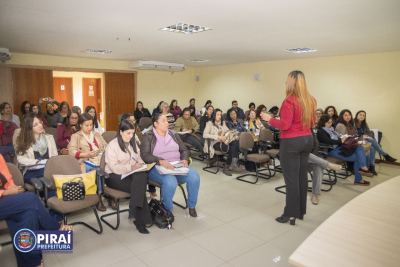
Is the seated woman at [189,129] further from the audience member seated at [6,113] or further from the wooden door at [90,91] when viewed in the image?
the wooden door at [90,91]

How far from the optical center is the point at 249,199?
4340 mm

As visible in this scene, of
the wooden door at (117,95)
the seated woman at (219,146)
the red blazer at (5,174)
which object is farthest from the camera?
the wooden door at (117,95)

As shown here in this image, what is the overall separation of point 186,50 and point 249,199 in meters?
4.28

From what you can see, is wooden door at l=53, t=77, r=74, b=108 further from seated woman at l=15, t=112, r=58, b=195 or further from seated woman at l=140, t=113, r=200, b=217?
seated woman at l=140, t=113, r=200, b=217

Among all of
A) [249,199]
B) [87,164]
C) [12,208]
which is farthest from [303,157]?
[12,208]

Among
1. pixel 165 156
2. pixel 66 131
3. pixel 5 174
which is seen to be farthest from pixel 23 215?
pixel 66 131

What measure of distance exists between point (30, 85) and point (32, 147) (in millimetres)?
5829

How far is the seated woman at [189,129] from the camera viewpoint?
256 inches

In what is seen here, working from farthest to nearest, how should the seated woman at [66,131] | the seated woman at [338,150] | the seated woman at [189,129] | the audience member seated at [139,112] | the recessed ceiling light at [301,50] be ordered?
the audience member seated at [139,112], the recessed ceiling light at [301,50], the seated woman at [189,129], the seated woman at [338,150], the seated woman at [66,131]

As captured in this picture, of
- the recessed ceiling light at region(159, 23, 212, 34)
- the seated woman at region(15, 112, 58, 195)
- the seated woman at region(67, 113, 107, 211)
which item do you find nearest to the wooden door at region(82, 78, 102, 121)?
the recessed ceiling light at region(159, 23, 212, 34)

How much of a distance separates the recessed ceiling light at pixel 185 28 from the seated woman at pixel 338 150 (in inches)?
101

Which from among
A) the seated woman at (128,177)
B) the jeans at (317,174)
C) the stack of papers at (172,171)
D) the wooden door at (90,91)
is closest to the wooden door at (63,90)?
the wooden door at (90,91)

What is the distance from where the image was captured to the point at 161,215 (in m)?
3.35

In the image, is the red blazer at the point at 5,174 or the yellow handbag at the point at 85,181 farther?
the yellow handbag at the point at 85,181
